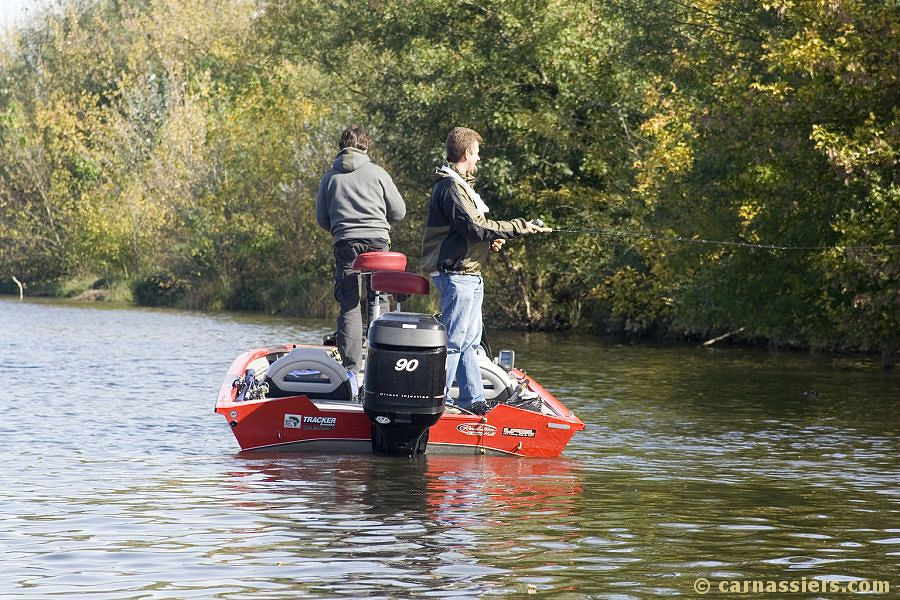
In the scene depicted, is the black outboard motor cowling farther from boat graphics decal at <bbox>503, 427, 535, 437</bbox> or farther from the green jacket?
boat graphics decal at <bbox>503, 427, 535, 437</bbox>

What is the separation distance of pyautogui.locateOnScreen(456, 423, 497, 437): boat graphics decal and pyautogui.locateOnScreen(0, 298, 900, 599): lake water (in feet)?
0.79

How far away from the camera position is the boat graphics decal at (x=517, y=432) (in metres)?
11.4

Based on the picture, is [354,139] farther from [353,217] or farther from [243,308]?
[243,308]

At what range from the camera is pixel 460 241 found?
10.9 metres

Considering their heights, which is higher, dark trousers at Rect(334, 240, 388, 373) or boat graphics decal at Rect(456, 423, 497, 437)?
dark trousers at Rect(334, 240, 388, 373)

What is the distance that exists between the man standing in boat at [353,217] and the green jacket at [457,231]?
1.39 meters

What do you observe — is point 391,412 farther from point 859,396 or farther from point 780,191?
point 780,191

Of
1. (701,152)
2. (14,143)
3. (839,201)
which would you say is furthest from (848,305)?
(14,143)

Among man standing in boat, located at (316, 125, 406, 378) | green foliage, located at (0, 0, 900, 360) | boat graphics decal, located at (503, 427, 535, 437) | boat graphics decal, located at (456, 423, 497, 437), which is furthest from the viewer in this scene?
green foliage, located at (0, 0, 900, 360)

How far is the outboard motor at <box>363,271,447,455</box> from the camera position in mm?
10039

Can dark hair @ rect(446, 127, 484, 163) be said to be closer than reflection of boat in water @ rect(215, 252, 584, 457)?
No

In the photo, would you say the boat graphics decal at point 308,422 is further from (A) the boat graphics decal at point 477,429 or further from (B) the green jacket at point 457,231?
(B) the green jacket at point 457,231

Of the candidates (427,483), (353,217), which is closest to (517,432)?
(427,483)

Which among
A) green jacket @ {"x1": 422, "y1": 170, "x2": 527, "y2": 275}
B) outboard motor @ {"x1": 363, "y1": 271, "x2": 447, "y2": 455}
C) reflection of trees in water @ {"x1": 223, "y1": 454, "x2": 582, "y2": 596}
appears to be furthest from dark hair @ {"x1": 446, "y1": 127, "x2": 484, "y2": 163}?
reflection of trees in water @ {"x1": 223, "y1": 454, "x2": 582, "y2": 596}
